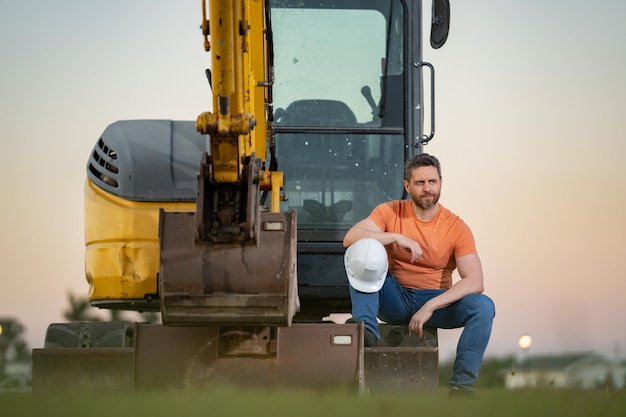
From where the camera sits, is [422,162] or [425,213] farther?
[425,213]

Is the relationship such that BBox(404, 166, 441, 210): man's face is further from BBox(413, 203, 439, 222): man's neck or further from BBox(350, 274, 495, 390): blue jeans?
BBox(350, 274, 495, 390): blue jeans

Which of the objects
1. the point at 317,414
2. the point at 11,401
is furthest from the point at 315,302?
the point at 317,414

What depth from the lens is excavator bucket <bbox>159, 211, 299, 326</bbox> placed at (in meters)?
5.81

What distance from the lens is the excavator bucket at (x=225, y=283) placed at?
5.81 metres

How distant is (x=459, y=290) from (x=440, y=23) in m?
1.99

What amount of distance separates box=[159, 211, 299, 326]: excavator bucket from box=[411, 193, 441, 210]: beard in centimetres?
111

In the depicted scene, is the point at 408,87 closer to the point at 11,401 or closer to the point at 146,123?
the point at 146,123

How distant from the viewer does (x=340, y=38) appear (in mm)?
8352

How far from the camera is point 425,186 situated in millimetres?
6652

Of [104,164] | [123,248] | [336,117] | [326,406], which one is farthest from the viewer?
[336,117]

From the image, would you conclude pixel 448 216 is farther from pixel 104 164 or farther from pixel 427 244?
pixel 104 164

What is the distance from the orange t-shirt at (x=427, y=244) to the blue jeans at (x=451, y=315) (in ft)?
0.25

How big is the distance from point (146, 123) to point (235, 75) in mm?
2169

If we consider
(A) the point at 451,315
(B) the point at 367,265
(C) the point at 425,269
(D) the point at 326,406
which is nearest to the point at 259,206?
(B) the point at 367,265
